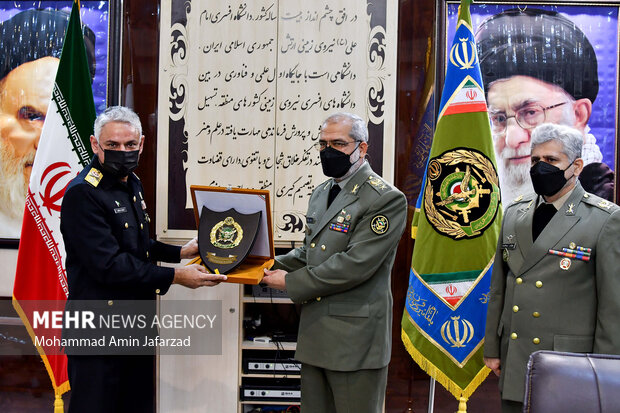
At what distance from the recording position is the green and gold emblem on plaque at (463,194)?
275 cm

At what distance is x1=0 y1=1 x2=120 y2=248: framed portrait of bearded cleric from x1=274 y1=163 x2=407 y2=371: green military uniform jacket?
6.90 feet

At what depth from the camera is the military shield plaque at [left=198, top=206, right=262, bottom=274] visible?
2332 mm

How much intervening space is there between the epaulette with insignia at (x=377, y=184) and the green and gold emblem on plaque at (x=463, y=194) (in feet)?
2.21

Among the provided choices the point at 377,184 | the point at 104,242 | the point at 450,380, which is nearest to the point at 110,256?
the point at 104,242

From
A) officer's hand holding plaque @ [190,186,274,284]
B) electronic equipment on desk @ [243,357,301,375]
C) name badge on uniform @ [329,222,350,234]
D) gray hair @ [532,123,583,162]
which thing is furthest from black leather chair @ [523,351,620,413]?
electronic equipment on desk @ [243,357,301,375]

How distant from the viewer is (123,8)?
3316 millimetres

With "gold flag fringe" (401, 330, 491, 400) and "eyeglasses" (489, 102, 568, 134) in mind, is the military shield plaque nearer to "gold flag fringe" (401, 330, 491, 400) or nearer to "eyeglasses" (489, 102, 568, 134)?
"gold flag fringe" (401, 330, 491, 400)

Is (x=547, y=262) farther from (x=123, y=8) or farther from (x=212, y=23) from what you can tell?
(x=123, y=8)

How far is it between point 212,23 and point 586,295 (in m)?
2.52

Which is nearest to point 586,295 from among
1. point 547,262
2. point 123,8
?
point 547,262

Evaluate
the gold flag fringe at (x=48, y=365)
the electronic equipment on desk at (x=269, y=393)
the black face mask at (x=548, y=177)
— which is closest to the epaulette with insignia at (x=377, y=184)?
the black face mask at (x=548, y=177)

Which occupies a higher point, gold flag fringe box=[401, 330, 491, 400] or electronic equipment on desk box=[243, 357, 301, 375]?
gold flag fringe box=[401, 330, 491, 400]

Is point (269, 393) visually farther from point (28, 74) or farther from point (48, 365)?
point (28, 74)

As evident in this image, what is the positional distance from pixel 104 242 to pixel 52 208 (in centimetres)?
95
